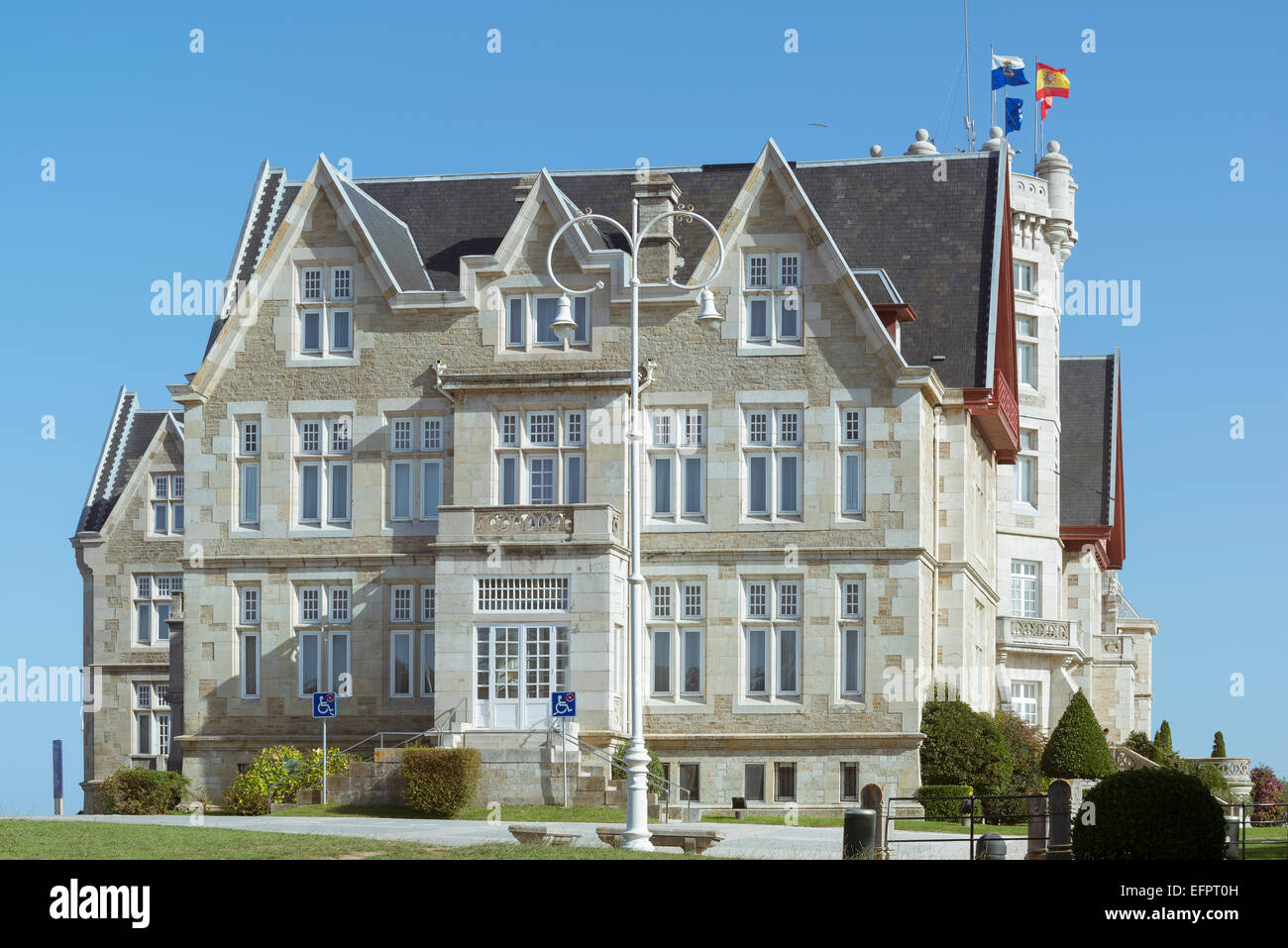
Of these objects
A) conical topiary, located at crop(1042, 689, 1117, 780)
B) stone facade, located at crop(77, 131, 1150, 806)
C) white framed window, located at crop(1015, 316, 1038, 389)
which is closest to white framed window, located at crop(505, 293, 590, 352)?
stone facade, located at crop(77, 131, 1150, 806)

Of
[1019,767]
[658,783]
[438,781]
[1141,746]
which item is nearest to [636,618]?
[438,781]

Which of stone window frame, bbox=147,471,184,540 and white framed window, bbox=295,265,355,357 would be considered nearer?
white framed window, bbox=295,265,355,357

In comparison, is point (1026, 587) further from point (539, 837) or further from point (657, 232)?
point (539, 837)

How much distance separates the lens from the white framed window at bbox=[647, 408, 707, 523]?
4928 cm

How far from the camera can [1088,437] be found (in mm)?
73750

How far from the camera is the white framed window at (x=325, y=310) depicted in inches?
2014

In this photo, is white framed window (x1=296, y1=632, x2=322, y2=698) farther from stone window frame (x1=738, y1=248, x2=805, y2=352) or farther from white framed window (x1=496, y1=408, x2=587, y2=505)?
stone window frame (x1=738, y1=248, x2=805, y2=352)

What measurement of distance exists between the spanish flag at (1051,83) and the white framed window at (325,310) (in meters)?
29.8

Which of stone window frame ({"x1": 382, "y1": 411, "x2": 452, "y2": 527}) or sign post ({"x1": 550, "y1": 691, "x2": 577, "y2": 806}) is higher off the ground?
stone window frame ({"x1": 382, "y1": 411, "x2": 452, "y2": 527})

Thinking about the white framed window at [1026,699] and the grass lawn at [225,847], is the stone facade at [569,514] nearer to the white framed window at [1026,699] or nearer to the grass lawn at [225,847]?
the white framed window at [1026,699]

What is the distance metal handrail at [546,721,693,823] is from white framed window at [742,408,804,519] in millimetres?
6963

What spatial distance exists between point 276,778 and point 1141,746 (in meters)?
34.9

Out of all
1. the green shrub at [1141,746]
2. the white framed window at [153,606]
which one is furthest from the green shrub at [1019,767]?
the white framed window at [153,606]

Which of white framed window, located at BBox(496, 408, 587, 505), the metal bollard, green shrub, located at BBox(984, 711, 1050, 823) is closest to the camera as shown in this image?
the metal bollard
